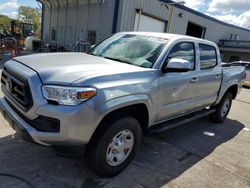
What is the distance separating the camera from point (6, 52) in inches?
696

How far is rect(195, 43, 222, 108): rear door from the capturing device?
176 inches

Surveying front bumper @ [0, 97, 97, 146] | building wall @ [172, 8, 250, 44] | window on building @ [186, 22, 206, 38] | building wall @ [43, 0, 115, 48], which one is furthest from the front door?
window on building @ [186, 22, 206, 38]

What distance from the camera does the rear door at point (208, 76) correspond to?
14.7ft

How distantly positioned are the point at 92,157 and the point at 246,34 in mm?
37625

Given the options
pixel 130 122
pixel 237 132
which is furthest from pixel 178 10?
pixel 130 122

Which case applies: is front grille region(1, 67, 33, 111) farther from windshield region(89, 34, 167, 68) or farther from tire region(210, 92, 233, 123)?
tire region(210, 92, 233, 123)

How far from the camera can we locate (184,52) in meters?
4.10

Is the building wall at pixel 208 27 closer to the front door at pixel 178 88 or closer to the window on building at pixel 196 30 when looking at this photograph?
the window on building at pixel 196 30

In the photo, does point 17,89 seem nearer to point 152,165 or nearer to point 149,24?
point 152,165

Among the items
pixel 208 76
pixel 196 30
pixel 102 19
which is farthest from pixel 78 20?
pixel 208 76

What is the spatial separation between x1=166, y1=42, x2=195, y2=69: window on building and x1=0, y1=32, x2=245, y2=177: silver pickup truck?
0.02 metres

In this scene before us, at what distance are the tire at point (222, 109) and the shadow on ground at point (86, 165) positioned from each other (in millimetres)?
1227

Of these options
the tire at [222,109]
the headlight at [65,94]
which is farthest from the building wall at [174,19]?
the headlight at [65,94]

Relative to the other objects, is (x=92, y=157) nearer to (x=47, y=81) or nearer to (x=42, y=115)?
(x=42, y=115)
